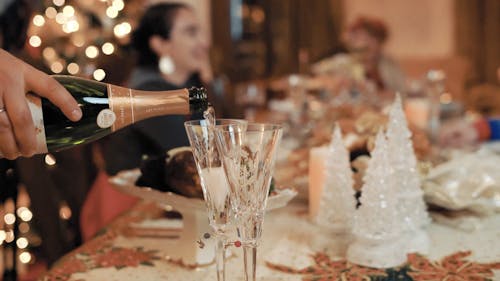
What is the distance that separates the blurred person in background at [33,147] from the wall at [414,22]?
18.7 ft

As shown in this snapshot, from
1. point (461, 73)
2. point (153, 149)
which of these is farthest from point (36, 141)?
point (461, 73)

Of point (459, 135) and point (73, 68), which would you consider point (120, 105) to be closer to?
point (459, 135)

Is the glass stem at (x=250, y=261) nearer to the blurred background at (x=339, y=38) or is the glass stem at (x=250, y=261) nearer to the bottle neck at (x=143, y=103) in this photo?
the bottle neck at (x=143, y=103)

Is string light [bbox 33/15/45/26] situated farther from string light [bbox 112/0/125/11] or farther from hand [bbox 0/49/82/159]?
hand [bbox 0/49/82/159]

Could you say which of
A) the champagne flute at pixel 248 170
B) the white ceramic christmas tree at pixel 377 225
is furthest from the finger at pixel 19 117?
the white ceramic christmas tree at pixel 377 225

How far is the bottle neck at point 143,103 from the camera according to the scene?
0.86 m

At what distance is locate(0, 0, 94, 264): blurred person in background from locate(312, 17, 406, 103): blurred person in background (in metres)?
1.44

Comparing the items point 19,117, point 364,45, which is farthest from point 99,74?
point 364,45

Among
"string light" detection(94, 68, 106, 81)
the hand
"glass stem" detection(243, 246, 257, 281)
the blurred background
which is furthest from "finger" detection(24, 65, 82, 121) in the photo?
the blurred background

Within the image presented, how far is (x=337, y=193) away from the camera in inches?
43.9

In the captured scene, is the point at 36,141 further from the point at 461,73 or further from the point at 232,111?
the point at 461,73

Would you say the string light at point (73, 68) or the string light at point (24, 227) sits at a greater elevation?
the string light at point (73, 68)

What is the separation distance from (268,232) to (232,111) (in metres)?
2.25

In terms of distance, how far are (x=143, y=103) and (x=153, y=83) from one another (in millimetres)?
1292
